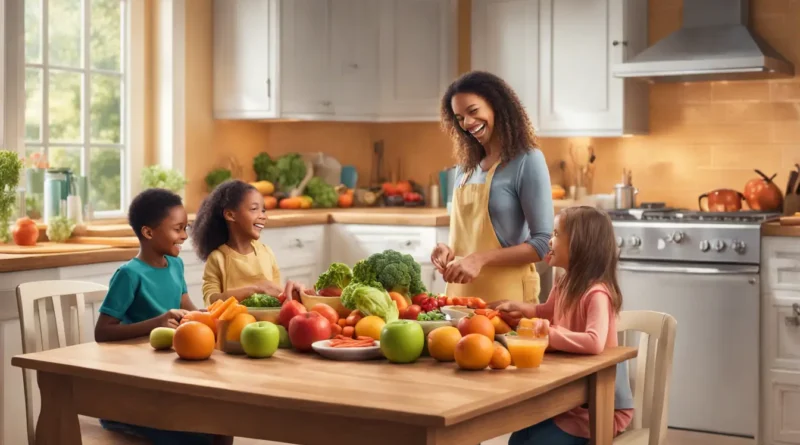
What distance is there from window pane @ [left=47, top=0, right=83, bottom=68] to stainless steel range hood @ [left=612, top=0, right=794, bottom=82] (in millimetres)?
2464

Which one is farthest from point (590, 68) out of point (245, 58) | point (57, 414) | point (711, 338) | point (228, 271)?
point (57, 414)

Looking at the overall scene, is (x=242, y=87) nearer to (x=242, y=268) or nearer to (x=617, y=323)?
(x=242, y=268)

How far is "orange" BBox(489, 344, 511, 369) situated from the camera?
2.21 m

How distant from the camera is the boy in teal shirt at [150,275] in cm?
278

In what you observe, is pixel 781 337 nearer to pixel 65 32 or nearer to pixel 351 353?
pixel 351 353

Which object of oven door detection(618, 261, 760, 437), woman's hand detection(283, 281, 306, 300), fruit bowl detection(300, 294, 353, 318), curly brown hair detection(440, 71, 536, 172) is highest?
curly brown hair detection(440, 71, 536, 172)

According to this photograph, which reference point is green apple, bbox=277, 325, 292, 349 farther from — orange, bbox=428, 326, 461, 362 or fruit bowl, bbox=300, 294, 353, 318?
orange, bbox=428, 326, 461, 362

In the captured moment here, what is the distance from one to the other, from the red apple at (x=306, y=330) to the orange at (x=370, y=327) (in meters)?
0.07

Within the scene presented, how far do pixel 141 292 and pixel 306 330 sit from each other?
2.21 ft

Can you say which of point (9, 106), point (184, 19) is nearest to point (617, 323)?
point (9, 106)

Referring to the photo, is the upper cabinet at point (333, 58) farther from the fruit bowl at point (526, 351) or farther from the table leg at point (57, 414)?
the fruit bowl at point (526, 351)

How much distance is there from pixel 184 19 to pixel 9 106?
1107mm

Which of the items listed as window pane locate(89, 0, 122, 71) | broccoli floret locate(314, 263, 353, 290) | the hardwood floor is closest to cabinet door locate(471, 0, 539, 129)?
the hardwood floor

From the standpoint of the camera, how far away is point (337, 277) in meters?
2.71
